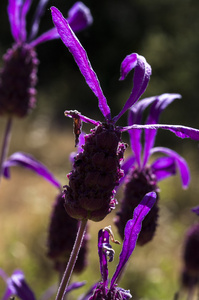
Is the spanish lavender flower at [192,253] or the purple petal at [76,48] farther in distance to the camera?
the spanish lavender flower at [192,253]

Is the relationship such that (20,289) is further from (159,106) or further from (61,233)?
(159,106)

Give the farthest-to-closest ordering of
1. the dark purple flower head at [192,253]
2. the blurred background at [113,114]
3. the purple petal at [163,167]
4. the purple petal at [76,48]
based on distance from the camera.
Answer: the blurred background at [113,114] < the dark purple flower head at [192,253] < the purple petal at [163,167] < the purple petal at [76,48]

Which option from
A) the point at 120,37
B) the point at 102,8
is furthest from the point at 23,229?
the point at 102,8

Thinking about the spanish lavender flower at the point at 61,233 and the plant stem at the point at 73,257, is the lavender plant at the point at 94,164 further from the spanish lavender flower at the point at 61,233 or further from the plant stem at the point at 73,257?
the spanish lavender flower at the point at 61,233

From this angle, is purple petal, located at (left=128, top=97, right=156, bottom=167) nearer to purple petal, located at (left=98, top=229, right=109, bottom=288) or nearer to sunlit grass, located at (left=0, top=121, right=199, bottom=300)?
purple petal, located at (left=98, top=229, right=109, bottom=288)

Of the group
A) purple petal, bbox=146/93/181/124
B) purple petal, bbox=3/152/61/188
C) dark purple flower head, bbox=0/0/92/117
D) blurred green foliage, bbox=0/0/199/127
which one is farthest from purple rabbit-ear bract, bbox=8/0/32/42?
blurred green foliage, bbox=0/0/199/127

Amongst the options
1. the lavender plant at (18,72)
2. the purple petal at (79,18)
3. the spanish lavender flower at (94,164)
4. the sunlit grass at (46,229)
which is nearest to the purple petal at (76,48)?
→ the spanish lavender flower at (94,164)
